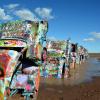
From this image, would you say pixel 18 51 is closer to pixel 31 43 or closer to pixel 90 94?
pixel 31 43

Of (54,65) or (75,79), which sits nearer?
(54,65)

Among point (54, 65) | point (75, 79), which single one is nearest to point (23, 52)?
point (54, 65)

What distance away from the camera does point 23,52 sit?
1736cm

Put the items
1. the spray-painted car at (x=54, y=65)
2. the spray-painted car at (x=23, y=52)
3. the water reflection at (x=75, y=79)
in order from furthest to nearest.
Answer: the spray-painted car at (x=54, y=65), the water reflection at (x=75, y=79), the spray-painted car at (x=23, y=52)

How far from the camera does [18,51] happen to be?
58.0 ft

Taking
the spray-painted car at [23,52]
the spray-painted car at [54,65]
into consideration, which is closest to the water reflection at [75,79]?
the spray-painted car at [54,65]

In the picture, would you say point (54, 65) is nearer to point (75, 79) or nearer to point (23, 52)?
point (75, 79)

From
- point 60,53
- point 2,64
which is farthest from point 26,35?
point 60,53

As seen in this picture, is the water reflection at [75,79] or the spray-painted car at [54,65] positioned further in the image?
the spray-painted car at [54,65]

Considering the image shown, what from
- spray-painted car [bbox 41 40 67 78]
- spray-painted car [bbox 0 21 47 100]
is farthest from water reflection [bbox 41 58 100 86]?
spray-painted car [bbox 0 21 47 100]

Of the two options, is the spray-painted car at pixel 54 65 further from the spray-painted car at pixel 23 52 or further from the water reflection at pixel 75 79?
the spray-painted car at pixel 23 52

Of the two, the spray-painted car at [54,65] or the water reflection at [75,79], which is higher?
the spray-painted car at [54,65]

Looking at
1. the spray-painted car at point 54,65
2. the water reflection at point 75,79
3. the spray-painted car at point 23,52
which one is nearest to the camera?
the spray-painted car at point 23,52

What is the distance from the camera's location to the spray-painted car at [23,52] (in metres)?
16.9
